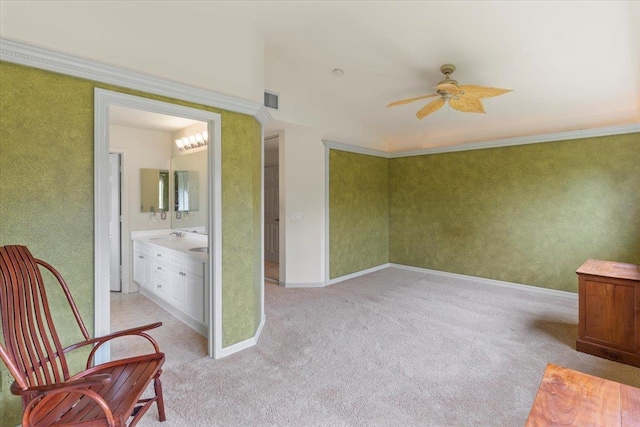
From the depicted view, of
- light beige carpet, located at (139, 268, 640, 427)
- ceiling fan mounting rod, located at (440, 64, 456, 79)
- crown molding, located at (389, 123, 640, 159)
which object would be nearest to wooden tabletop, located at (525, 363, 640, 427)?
light beige carpet, located at (139, 268, 640, 427)

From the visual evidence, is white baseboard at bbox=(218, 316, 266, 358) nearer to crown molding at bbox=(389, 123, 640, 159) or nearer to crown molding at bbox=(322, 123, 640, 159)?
crown molding at bbox=(322, 123, 640, 159)

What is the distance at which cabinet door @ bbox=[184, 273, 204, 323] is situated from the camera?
3117 millimetres

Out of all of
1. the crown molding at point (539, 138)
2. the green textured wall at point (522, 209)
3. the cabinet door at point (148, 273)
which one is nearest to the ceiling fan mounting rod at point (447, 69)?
the crown molding at point (539, 138)

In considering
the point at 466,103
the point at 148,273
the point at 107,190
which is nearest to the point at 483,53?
the point at 466,103

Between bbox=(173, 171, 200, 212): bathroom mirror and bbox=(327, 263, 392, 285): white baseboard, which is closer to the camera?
bbox=(173, 171, 200, 212): bathroom mirror

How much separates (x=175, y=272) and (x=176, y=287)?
0.17 m

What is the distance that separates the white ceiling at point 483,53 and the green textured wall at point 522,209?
50 cm

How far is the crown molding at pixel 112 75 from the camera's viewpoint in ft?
5.62

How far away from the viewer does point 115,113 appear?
365 cm

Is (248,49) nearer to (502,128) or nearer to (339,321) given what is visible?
(339,321)

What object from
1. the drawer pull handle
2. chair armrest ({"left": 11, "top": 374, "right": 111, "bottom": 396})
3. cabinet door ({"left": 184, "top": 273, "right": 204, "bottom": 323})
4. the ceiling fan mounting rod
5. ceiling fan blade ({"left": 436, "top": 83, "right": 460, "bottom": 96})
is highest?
the ceiling fan mounting rod

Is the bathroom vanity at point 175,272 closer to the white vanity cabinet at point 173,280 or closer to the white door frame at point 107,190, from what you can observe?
the white vanity cabinet at point 173,280

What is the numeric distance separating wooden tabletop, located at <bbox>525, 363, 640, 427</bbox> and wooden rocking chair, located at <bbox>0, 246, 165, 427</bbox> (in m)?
1.77

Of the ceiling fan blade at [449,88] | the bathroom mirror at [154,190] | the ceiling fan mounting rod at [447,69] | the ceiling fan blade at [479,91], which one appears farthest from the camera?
the bathroom mirror at [154,190]
